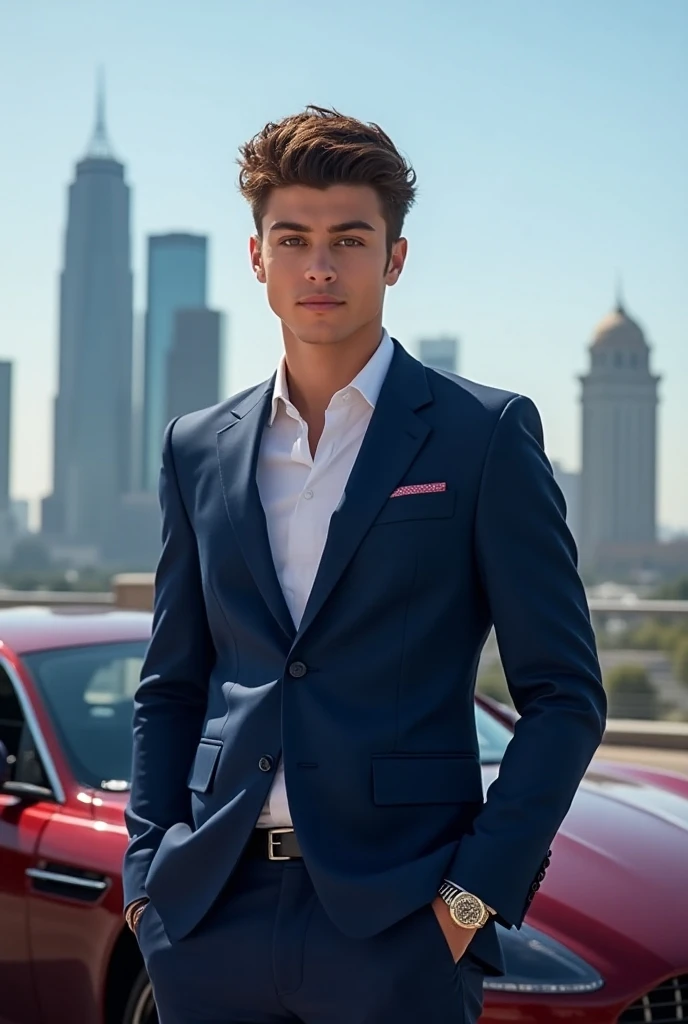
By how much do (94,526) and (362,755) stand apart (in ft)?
610

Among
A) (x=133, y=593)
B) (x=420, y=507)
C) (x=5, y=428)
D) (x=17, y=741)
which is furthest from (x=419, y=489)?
(x=5, y=428)

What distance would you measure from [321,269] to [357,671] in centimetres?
61

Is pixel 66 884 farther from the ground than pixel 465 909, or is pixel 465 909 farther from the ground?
pixel 465 909

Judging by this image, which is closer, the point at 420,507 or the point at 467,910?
the point at 467,910

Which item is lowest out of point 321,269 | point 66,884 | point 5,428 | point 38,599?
point 66,884

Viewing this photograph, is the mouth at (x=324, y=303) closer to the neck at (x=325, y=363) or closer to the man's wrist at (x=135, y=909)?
the neck at (x=325, y=363)

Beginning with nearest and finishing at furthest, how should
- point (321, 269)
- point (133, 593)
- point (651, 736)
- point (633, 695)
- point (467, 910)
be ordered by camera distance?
point (467, 910) → point (321, 269) → point (651, 736) → point (633, 695) → point (133, 593)

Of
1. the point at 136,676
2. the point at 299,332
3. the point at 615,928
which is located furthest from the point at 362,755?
the point at 136,676

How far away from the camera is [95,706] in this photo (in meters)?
4.46

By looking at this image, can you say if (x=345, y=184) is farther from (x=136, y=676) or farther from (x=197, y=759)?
(x=136, y=676)

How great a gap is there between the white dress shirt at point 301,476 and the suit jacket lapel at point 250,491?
Result: 0.08ft

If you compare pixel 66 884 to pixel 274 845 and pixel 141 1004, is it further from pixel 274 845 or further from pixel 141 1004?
pixel 274 845

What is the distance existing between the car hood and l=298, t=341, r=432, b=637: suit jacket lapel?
5.16ft

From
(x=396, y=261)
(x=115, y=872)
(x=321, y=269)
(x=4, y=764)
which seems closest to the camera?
(x=321, y=269)
